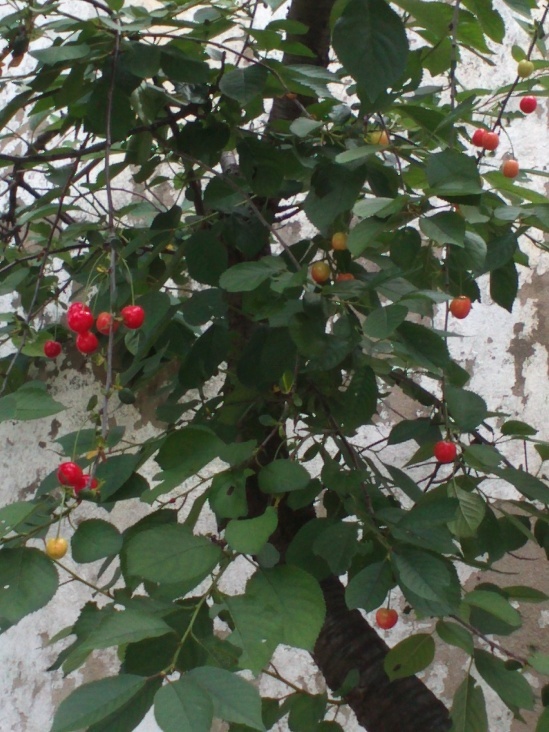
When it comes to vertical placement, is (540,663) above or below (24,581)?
below

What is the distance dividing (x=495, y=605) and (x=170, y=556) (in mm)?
313

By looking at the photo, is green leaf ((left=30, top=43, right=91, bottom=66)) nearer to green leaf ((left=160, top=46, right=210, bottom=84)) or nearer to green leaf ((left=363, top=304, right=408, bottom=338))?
green leaf ((left=160, top=46, right=210, bottom=84))

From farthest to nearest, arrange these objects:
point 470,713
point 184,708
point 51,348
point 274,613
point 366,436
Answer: point 366,436 → point 51,348 → point 470,713 → point 274,613 → point 184,708

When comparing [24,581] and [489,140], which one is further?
[489,140]

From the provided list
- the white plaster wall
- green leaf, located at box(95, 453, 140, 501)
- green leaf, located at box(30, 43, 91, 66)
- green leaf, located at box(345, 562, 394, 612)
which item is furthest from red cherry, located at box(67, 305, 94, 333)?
the white plaster wall

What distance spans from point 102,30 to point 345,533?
1.90 ft

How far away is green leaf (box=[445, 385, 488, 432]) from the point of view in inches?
32.5

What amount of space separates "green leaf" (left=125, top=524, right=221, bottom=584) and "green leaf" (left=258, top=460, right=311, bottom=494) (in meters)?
0.09

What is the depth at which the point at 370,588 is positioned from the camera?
69 centimetres

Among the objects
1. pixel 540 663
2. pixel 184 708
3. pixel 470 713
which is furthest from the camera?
pixel 470 713

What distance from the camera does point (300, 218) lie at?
1.81m

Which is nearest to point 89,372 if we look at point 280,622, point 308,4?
point 308,4

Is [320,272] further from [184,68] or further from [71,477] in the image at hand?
[71,477]

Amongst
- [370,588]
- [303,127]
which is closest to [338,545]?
[370,588]
